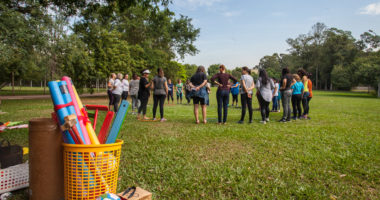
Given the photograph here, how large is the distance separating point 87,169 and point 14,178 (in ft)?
4.34

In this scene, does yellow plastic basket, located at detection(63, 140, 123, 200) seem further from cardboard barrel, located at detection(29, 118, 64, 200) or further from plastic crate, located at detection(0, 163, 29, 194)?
plastic crate, located at detection(0, 163, 29, 194)

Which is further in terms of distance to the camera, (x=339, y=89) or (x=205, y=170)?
(x=339, y=89)

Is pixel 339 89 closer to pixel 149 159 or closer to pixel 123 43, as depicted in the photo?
pixel 123 43

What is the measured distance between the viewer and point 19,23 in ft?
34.4

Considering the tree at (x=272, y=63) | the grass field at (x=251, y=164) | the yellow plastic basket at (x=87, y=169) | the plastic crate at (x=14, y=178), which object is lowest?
the grass field at (x=251, y=164)

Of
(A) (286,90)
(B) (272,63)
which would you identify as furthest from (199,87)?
(B) (272,63)

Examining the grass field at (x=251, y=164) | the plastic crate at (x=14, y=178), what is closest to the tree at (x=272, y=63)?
the grass field at (x=251, y=164)

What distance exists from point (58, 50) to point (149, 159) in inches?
607

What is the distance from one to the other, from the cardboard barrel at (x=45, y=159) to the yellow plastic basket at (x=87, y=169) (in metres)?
0.14

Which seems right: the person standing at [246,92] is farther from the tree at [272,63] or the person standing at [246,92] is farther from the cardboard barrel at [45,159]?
the tree at [272,63]

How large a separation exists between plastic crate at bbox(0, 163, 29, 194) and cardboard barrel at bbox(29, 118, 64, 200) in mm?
682

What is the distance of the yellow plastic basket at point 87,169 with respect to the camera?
216cm

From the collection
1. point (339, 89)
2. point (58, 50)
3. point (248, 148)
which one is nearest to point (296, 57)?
point (339, 89)

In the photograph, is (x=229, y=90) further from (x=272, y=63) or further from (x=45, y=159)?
(x=272, y=63)
